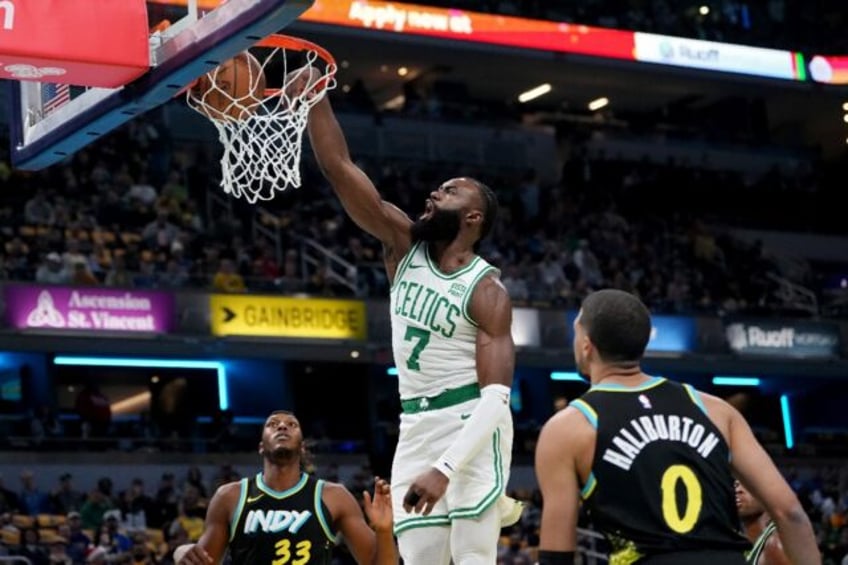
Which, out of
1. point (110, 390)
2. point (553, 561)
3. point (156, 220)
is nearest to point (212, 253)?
point (156, 220)

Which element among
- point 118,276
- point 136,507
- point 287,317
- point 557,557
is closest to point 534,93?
point 287,317

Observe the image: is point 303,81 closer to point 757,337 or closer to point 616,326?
point 616,326

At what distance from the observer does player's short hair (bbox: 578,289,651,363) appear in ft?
17.0

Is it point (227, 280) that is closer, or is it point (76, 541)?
point (76, 541)

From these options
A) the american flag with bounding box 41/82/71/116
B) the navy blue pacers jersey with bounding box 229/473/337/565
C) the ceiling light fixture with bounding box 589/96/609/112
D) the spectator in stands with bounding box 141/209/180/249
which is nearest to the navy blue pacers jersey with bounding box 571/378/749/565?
the navy blue pacers jersey with bounding box 229/473/337/565

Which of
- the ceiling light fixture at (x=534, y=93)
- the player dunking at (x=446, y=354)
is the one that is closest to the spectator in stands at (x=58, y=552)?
the player dunking at (x=446, y=354)

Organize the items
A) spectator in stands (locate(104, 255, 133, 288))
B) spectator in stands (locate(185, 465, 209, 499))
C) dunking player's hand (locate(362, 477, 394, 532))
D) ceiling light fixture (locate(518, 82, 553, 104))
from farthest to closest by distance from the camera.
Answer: ceiling light fixture (locate(518, 82, 553, 104)), spectator in stands (locate(104, 255, 133, 288)), spectator in stands (locate(185, 465, 209, 499)), dunking player's hand (locate(362, 477, 394, 532))

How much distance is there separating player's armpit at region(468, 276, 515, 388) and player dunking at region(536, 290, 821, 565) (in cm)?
172

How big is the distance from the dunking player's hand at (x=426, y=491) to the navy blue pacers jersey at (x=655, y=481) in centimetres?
132

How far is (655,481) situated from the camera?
504 cm

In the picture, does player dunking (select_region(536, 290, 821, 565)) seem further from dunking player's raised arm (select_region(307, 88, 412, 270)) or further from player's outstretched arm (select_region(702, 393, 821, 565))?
dunking player's raised arm (select_region(307, 88, 412, 270))

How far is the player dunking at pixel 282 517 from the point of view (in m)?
8.95

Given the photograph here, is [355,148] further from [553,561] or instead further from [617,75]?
[553,561]

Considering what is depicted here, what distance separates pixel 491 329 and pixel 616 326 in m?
1.92
